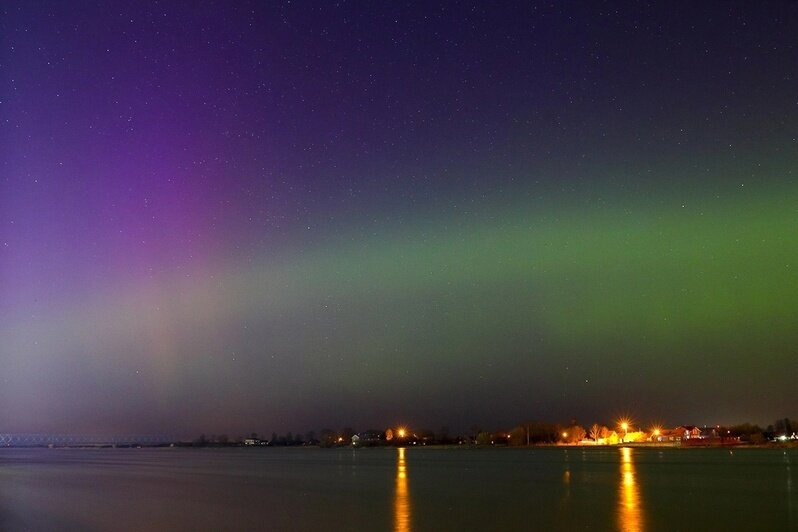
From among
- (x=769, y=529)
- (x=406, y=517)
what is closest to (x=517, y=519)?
(x=406, y=517)

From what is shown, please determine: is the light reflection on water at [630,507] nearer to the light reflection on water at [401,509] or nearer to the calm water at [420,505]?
the calm water at [420,505]

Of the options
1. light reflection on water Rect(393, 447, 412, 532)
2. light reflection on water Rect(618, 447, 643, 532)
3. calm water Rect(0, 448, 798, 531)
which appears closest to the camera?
light reflection on water Rect(618, 447, 643, 532)

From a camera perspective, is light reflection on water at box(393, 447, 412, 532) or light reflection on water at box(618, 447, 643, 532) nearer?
light reflection on water at box(618, 447, 643, 532)

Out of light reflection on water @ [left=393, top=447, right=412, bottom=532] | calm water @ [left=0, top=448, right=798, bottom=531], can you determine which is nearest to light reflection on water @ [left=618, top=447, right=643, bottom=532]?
calm water @ [left=0, top=448, right=798, bottom=531]

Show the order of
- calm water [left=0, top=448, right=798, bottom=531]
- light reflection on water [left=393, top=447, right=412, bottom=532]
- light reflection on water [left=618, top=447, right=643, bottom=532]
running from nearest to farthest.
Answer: light reflection on water [left=618, top=447, right=643, bottom=532], light reflection on water [left=393, top=447, right=412, bottom=532], calm water [left=0, top=448, right=798, bottom=531]

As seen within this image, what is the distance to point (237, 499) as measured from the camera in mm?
39312

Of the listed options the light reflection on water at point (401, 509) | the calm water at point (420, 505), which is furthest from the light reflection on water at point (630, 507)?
the light reflection on water at point (401, 509)

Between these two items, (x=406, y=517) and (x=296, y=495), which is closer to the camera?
(x=406, y=517)

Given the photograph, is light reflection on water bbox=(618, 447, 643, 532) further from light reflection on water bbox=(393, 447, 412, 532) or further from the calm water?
light reflection on water bbox=(393, 447, 412, 532)

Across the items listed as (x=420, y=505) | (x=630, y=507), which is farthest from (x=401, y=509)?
(x=630, y=507)

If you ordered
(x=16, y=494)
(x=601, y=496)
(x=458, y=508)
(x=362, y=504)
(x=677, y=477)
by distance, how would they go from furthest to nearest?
(x=677, y=477)
(x=16, y=494)
(x=601, y=496)
(x=362, y=504)
(x=458, y=508)

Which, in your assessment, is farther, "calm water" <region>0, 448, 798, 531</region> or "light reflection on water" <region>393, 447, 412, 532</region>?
"calm water" <region>0, 448, 798, 531</region>

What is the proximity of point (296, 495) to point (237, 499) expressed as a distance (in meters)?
3.51

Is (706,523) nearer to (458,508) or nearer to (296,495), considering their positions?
(458,508)
